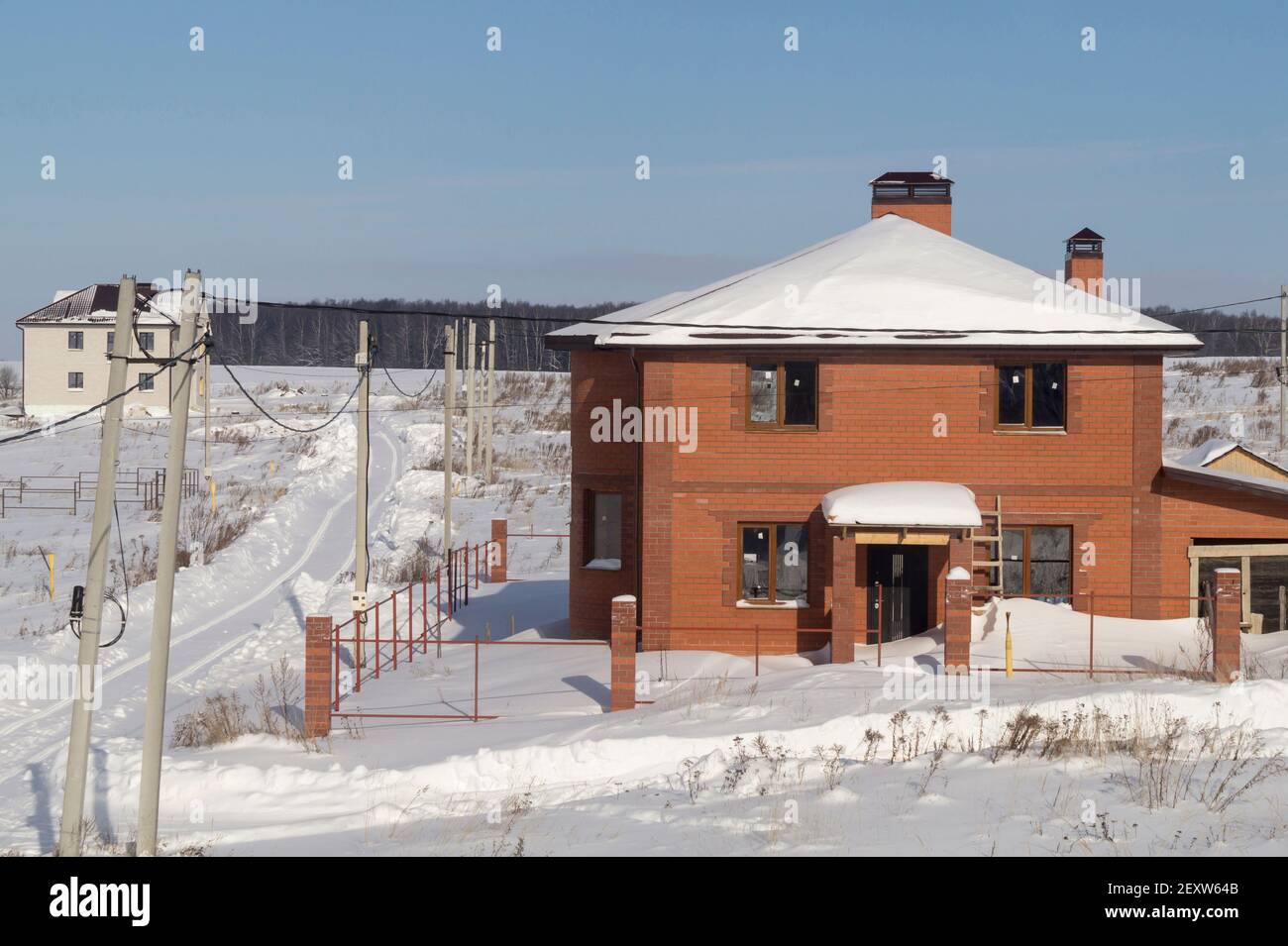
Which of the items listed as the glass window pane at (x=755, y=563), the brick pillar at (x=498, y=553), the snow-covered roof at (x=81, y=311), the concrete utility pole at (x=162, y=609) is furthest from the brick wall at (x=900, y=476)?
the snow-covered roof at (x=81, y=311)

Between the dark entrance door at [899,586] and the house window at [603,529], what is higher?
the house window at [603,529]

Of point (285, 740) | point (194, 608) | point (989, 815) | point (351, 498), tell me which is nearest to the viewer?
point (989, 815)

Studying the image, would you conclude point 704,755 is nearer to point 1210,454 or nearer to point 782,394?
point 782,394

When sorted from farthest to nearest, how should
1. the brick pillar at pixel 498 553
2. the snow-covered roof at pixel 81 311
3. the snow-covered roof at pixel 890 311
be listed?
the snow-covered roof at pixel 81 311, the brick pillar at pixel 498 553, the snow-covered roof at pixel 890 311

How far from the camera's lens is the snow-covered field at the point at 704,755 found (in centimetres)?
1049

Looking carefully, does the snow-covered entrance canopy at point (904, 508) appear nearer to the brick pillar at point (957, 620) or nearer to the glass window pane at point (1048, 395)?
the brick pillar at point (957, 620)

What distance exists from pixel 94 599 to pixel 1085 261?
23667 mm

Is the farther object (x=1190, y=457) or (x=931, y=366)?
(x=1190, y=457)

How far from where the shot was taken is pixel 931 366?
21594 millimetres

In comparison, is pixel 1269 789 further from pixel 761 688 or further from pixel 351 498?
pixel 351 498

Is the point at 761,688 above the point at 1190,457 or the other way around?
the other way around

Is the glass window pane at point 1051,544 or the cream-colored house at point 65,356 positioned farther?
the cream-colored house at point 65,356

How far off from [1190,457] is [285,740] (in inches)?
881
